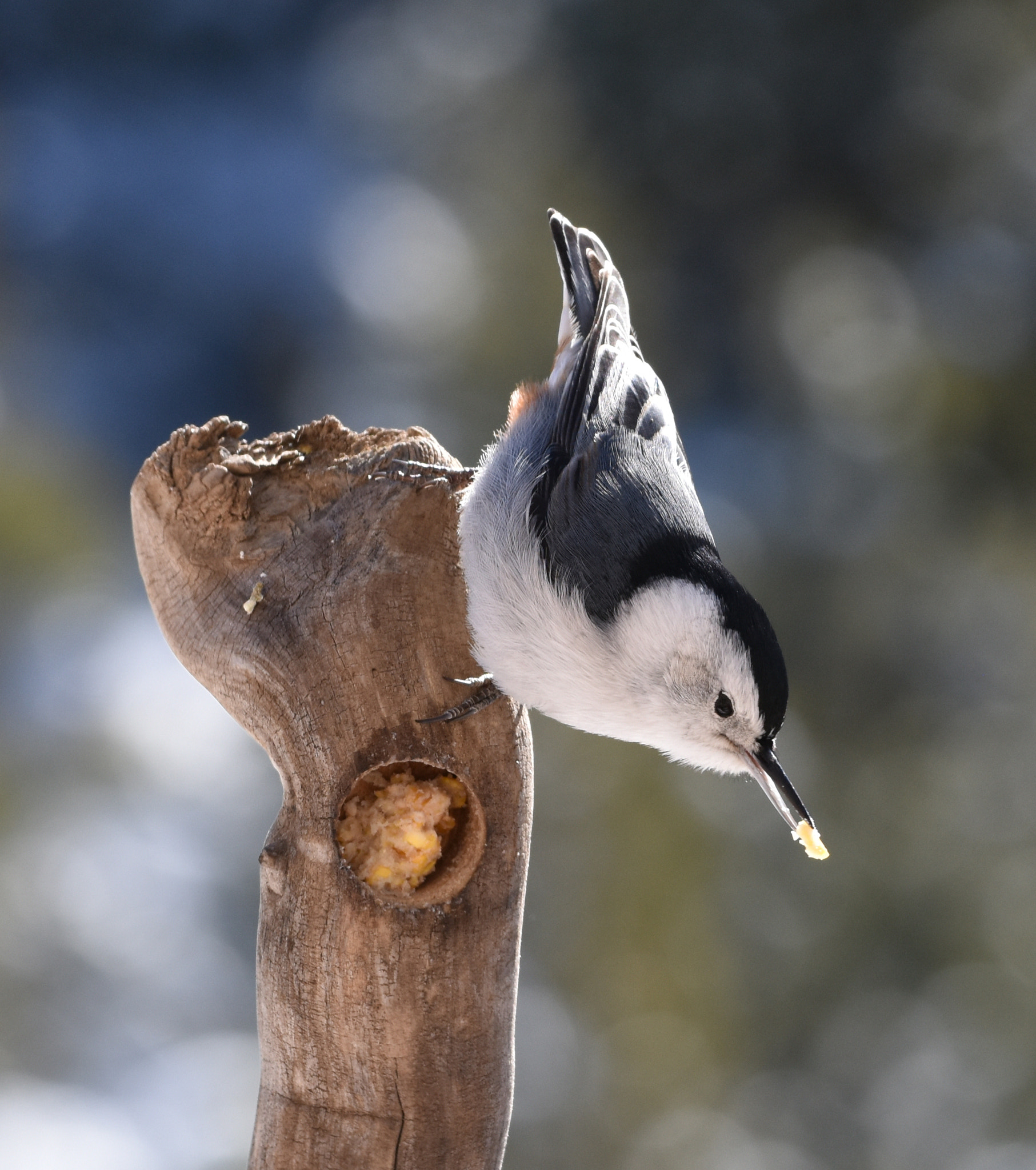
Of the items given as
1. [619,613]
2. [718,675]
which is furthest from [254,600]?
[718,675]

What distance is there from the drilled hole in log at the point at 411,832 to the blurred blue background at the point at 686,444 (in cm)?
155

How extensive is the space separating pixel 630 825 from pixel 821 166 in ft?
7.14

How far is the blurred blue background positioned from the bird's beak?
1617 mm

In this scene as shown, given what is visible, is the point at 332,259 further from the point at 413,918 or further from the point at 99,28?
the point at 413,918

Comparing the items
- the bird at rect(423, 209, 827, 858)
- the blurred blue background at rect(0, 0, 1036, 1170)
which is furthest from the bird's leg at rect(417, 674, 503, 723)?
the blurred blue background at rect(0, 0, 1036, 1170)

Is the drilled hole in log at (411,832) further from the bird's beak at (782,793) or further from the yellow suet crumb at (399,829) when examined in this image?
the bird's beak at (782,793)

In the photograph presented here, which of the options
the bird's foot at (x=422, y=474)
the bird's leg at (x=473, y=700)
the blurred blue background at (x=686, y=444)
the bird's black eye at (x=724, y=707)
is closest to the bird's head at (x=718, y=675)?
the bird's black eye at (x=724, y=707)

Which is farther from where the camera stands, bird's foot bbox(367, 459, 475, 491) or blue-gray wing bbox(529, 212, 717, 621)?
bird's foot bbox(367, 459, 475, 491)

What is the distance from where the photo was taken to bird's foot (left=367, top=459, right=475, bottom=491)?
4.34 feet

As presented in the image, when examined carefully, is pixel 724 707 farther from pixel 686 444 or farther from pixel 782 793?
pixel 686 444

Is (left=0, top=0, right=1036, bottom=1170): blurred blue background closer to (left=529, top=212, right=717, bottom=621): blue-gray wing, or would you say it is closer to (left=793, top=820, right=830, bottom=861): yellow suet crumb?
(left=529, top=212, right=717, bottom=621): blue-gray wing

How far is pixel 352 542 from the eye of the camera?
129 cm

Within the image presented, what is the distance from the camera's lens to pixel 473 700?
1240 mm

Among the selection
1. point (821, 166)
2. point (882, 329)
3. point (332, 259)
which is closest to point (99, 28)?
point (332, 259)
